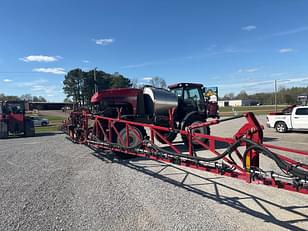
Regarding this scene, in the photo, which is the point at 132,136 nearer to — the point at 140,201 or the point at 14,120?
the point at 140,201

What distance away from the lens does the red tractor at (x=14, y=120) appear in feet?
57.0

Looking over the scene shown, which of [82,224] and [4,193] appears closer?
[82,224]

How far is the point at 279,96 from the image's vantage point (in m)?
72.7

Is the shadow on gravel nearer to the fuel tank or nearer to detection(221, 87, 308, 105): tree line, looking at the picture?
the fuel tank

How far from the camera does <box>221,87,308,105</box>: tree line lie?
6933 centimetres

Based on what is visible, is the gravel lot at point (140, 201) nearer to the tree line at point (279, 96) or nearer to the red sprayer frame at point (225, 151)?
the red sprayer frame at point (225, 151)

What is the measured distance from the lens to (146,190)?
513 cm

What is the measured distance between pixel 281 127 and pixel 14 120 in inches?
693

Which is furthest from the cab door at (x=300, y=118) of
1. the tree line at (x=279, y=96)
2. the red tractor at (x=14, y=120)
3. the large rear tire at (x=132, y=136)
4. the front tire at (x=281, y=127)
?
the tree line at (x=279, y=96)

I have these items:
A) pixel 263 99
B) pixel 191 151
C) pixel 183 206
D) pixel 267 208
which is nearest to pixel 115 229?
pixel 183 206

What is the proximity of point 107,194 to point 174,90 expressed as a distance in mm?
7006

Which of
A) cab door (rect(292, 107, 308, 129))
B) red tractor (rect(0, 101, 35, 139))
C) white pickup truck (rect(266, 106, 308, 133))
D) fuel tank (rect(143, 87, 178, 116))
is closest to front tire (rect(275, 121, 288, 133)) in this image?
white pickup truck (rect(266, 106, 308, 133))

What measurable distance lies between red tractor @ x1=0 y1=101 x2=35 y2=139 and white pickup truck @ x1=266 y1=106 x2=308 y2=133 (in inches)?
649

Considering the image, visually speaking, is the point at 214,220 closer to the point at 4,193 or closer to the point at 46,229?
the point at 46,229
